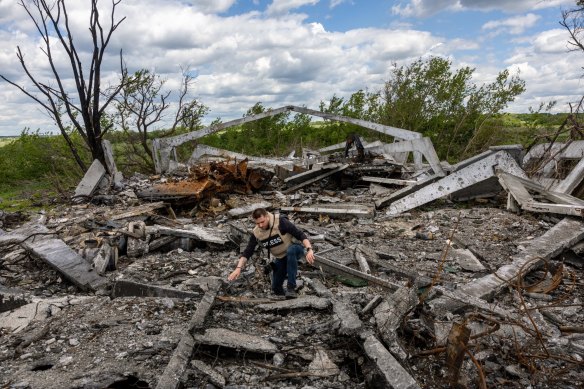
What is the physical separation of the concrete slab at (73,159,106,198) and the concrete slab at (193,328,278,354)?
25.6 feet

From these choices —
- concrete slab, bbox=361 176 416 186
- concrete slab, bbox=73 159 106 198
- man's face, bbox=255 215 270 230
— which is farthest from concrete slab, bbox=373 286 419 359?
concrete slab, bbox=73 159 106 198

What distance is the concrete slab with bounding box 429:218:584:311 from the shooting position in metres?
4.16

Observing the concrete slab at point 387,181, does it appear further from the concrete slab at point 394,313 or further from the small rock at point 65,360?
the small rock at point 65,360

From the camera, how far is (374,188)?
992 cm

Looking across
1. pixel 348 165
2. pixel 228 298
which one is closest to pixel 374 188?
pixel 348 165

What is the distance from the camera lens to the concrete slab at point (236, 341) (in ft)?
10.5

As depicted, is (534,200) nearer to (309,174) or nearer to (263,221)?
(309,174)

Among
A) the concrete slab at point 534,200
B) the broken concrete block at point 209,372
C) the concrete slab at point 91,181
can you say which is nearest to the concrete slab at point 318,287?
the broken concrete block at point 209,372

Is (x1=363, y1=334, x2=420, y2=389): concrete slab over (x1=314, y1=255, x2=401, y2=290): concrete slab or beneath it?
over

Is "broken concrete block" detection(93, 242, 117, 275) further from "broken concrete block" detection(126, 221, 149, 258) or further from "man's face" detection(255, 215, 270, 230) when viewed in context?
"man's face" detection(255, 215, 270, 230)

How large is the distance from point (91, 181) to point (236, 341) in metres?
8.42

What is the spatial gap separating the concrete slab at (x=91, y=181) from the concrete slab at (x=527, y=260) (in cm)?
873

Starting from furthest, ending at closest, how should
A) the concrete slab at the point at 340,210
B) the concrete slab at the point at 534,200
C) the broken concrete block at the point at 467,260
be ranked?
the concrete slab at the point at 340,210 → the concrete slab at the point at 534,200 → the broken concrete block at the point at 467,260

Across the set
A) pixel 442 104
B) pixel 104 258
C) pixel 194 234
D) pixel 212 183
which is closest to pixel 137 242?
pixel 104 258
